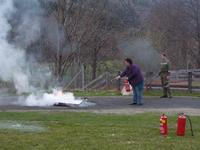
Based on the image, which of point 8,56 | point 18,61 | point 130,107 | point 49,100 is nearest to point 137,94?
point 130,107

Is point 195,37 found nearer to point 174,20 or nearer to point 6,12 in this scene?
point 174,20

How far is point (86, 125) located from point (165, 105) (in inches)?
243

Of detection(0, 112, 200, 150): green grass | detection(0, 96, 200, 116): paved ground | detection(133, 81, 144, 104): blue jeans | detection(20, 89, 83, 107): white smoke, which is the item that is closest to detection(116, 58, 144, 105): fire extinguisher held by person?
detection(133, 81, 144, 104): blue jeans

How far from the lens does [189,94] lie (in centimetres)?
2377

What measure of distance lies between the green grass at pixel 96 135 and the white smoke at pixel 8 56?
449 cm

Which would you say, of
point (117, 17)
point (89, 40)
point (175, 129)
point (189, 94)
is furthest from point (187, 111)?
point (117, 17)

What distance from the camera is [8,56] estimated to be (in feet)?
60.6

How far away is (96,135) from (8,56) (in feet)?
27.5

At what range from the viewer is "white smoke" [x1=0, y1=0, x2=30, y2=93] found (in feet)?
59.8

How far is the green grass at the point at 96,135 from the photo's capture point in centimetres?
987

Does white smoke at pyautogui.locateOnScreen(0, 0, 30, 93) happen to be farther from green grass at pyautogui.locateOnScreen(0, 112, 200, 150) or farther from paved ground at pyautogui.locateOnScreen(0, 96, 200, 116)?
green grass at pyautogui.locateOnScreen(0, 112, 200, 150)

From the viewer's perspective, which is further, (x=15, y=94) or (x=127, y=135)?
(x=15, y=94)

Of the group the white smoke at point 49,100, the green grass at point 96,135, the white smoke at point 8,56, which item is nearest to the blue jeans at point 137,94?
the white smoke at point 49,100

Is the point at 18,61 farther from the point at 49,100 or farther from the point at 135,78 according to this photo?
the point at 135,78
